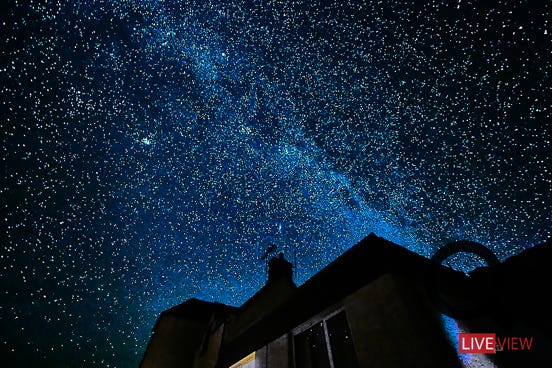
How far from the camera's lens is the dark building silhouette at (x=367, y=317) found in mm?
4605

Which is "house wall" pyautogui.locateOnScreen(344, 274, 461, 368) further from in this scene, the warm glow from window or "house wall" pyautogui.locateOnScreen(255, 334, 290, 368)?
the warm glow from window

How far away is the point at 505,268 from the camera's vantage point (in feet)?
17.8

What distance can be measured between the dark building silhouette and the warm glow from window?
58 millimetres

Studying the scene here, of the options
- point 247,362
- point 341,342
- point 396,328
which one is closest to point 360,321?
point 396,328

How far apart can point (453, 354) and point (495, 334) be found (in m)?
2.26

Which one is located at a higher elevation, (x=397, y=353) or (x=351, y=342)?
(x=351, y=342)

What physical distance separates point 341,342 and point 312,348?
1.23 meters

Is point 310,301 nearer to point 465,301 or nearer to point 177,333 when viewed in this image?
point 465,301

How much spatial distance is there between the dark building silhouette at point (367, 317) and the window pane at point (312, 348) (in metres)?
0.02

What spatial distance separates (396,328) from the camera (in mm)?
4789

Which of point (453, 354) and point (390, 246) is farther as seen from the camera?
point (390, 246)

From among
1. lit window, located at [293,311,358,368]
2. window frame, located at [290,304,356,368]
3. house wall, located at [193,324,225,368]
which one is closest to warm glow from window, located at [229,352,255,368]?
window frame, located at [290,304,356,368]

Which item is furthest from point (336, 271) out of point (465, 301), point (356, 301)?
point (465, 301)

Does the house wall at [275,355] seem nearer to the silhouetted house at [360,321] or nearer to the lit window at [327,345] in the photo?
the silhouetted house at [360,321]
